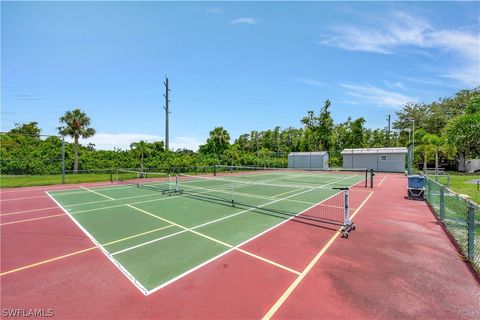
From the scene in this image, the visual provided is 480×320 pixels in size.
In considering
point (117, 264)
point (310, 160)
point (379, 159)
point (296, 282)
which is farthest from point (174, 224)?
point (310, 160)

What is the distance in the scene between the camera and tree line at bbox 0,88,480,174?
26672mm

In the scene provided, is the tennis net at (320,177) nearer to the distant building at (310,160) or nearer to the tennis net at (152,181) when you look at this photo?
the tennis net at (152,181)

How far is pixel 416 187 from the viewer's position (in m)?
12.6

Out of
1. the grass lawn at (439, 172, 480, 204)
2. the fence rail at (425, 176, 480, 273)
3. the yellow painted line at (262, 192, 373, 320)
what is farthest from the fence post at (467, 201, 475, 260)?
the grass lawn at (439, 172, 480, 204)

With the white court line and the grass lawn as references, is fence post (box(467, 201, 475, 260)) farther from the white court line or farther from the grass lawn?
the grass lawn

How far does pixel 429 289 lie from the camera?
13.6 feet

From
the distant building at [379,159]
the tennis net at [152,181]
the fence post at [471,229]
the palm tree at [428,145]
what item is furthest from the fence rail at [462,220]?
the distant building at [379,159]

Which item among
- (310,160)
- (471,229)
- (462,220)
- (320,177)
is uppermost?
(310,160)

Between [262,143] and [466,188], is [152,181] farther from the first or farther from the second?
[262,143]

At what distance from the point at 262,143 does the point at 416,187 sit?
49420mm

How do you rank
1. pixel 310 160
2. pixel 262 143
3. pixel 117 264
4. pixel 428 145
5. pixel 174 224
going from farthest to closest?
pixel 262 143 → pixel 310 160 → pixel 428 145 → pixel 174 224 → pixel 117 264

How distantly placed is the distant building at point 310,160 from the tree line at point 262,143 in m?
2.70

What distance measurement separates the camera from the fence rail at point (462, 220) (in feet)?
17.4

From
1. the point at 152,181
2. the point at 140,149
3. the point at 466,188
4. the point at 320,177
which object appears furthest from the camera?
the point at 140,149
